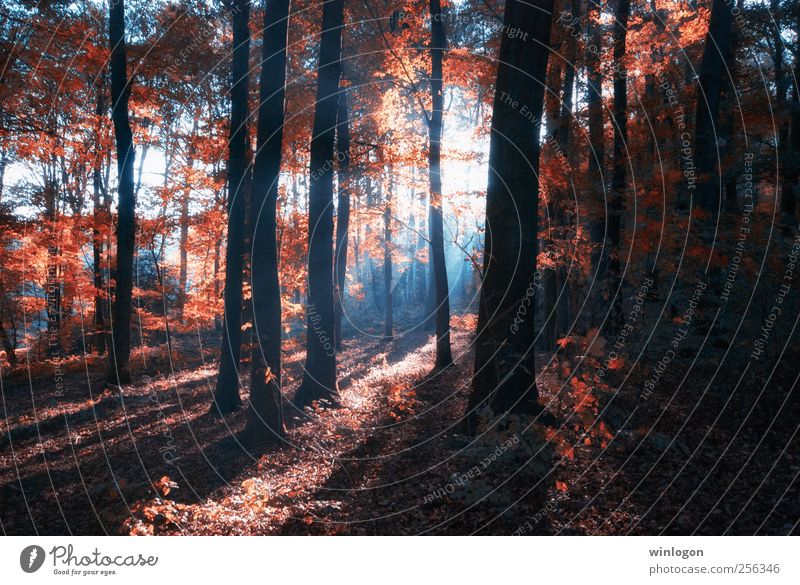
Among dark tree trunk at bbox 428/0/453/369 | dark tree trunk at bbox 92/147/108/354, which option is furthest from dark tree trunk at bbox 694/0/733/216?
dark tree trunk at bbox 92/147/108/354

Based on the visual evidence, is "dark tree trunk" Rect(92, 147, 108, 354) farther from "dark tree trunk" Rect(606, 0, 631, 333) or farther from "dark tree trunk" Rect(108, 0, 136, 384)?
"dark tree trunk" Rect(606, 0, 631, 333)

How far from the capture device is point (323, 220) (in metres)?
11.4

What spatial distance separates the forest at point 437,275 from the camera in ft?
20.0

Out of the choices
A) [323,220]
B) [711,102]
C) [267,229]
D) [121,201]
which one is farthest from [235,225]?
[711,102]

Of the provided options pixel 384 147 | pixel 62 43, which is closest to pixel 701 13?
pixel 384 147

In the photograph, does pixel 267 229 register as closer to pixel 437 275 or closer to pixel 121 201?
pixel 437 275

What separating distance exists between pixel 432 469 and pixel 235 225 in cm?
801

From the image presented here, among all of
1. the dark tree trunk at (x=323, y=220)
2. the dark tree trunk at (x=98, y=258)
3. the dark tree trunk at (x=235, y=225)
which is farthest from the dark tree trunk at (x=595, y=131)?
the dark tree trunk at (x=98, y=258)

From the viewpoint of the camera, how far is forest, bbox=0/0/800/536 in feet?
20.0

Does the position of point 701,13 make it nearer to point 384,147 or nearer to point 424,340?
point 384,147

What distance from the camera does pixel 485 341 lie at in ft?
22.7

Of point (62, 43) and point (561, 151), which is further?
point (561, 151)

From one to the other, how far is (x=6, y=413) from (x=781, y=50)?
92.2 ft

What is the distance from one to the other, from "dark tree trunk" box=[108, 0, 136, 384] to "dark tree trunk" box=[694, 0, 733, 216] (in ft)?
51.3
